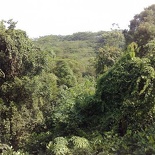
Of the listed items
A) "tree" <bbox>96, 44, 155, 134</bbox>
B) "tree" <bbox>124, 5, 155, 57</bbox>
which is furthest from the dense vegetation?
"tree" <bbox>124, 5, 155, 57</bbox>

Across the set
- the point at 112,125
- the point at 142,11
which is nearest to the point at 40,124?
the point at 112,125

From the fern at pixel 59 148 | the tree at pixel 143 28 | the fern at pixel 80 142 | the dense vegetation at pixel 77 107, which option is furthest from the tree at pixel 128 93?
the tree at pixel 143 28

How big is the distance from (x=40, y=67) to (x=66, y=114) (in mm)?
2997

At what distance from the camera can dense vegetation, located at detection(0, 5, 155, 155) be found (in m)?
6.21

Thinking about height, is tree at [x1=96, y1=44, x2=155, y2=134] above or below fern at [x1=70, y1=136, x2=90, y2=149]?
above

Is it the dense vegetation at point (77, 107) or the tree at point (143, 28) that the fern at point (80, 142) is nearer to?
the dense vegetation at point (77, 107)

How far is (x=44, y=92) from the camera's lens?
1060 centimetres

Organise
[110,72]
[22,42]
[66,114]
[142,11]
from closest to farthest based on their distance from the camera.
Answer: [110,72] < [66,114] < [22,42] < [142,11]

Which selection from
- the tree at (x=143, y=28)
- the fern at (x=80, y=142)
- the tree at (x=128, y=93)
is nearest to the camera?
the fern at (x=80, y=142)

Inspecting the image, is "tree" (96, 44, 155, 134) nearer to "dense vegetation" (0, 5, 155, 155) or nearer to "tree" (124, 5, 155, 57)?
"dense vegetation" (0, 5, 155, 155)

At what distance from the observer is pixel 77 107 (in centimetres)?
793

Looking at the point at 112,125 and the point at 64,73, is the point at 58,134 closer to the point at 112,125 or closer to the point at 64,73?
the point at 112,125

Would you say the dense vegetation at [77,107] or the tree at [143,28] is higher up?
the tree at [143,28]

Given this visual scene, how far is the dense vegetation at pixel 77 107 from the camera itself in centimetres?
621
